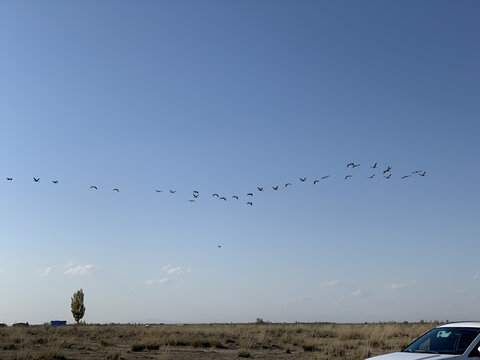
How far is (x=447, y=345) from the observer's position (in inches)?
455

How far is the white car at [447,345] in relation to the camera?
10.8 m

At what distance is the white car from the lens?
35.5ft

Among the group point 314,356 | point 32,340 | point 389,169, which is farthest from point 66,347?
point 389,169

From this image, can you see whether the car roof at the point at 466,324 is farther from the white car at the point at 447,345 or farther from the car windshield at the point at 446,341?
the car windshield at the point at 446,341

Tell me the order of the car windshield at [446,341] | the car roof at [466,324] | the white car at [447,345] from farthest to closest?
1. the car roof at [466,324]
2. the car windshield at [446,341]
3. the white car at [447,345]

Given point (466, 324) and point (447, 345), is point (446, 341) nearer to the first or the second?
point (447, 345)

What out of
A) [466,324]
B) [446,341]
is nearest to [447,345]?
[446,341]

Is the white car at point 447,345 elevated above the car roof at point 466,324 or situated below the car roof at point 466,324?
below

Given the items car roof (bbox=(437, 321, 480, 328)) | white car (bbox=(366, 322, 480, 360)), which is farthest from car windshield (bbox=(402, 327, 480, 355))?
car roof (bbox=(437, 321, 480, 328))

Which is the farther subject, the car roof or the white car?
the car roof

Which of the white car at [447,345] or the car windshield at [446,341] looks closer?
the white car at [447,345]

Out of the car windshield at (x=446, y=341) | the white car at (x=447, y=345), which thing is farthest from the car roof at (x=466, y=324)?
the car windshield at (x=446, y=341)

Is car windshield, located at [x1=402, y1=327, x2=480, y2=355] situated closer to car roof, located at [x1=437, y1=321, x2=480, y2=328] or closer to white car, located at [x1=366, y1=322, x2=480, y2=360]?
white car, located at [x1=366, y1=322, x2=480, y2=360]

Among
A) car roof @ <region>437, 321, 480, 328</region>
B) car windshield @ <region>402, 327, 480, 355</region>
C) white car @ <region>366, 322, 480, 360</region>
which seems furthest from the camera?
car roof @ <region>437, 321, 480, 328</region>
